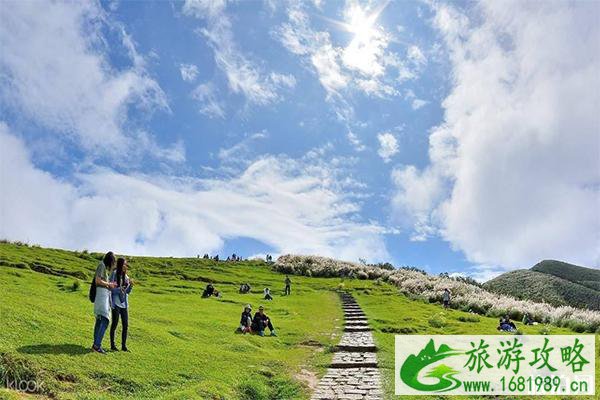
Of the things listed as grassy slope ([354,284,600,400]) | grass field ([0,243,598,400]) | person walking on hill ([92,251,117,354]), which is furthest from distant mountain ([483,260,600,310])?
person walking on hill ([92,251,117,354])

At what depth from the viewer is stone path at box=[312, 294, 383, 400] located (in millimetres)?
16984

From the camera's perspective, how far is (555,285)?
147500 millimetres

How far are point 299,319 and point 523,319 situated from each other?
2432 centimetres

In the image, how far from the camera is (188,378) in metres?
16.5

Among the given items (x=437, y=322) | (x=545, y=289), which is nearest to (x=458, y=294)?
(x=437, y=322)

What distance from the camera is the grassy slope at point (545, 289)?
129 m

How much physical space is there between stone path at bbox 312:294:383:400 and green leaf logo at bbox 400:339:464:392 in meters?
1.19

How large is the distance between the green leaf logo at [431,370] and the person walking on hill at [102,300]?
1080 cm

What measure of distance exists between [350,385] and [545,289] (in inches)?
5584

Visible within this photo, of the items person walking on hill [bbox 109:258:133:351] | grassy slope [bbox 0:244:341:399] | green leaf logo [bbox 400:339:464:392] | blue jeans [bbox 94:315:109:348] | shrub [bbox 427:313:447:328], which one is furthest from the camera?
shrub [bbox 427:313:447:328]

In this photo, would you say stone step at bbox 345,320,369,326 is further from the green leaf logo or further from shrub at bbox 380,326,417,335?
the green leaf logo

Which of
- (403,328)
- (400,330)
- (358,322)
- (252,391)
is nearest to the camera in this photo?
(252,391)

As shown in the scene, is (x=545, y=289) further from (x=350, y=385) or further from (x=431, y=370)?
(x=350, y=385)

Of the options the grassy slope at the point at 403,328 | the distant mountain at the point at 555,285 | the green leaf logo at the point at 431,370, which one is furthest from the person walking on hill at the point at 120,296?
the distant mountain at the point at 555,285
